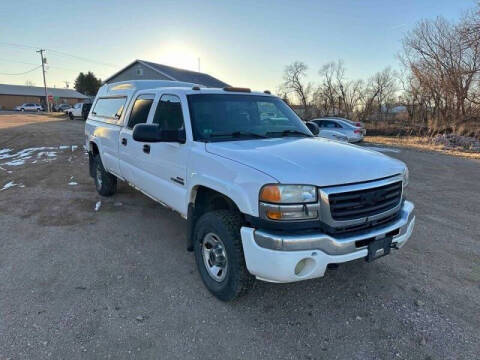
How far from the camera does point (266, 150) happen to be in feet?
9.76

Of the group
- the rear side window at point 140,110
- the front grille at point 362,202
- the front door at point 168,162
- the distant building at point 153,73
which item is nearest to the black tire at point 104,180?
the rear side window at point 140,110

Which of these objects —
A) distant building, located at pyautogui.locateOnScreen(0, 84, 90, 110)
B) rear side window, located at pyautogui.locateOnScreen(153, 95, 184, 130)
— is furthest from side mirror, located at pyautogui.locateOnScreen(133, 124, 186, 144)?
distant building, located at pyautogui.locateOnScreen(0, 84, 90, 110)

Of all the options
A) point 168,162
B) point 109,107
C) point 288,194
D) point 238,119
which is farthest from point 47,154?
point 288,194

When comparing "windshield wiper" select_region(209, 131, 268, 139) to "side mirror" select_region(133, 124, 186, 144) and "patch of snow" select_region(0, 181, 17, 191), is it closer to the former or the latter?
"side mirror" select_region(133, 124, 186, 144)

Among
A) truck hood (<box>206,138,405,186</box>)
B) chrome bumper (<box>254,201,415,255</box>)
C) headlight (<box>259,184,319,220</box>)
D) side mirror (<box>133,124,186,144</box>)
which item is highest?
side mirror (<box>133,124,186,144</box>)

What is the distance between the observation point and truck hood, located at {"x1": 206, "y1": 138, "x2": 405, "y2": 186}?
2.52 m

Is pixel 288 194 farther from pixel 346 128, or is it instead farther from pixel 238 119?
pixel 346 128

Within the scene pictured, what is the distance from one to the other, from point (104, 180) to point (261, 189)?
458 centimetres

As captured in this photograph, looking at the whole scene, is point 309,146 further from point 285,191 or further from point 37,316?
point 37,316

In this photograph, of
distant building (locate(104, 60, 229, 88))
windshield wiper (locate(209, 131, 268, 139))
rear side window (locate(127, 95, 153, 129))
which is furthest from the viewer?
distant building (locate(104, 60, 229, 88))

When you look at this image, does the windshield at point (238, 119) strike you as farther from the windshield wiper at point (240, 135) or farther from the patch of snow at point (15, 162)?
the patch of snow at point (15, 162)

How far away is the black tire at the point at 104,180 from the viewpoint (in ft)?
20.1

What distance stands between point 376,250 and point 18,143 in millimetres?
15286

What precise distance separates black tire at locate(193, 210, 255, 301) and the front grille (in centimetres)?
83
